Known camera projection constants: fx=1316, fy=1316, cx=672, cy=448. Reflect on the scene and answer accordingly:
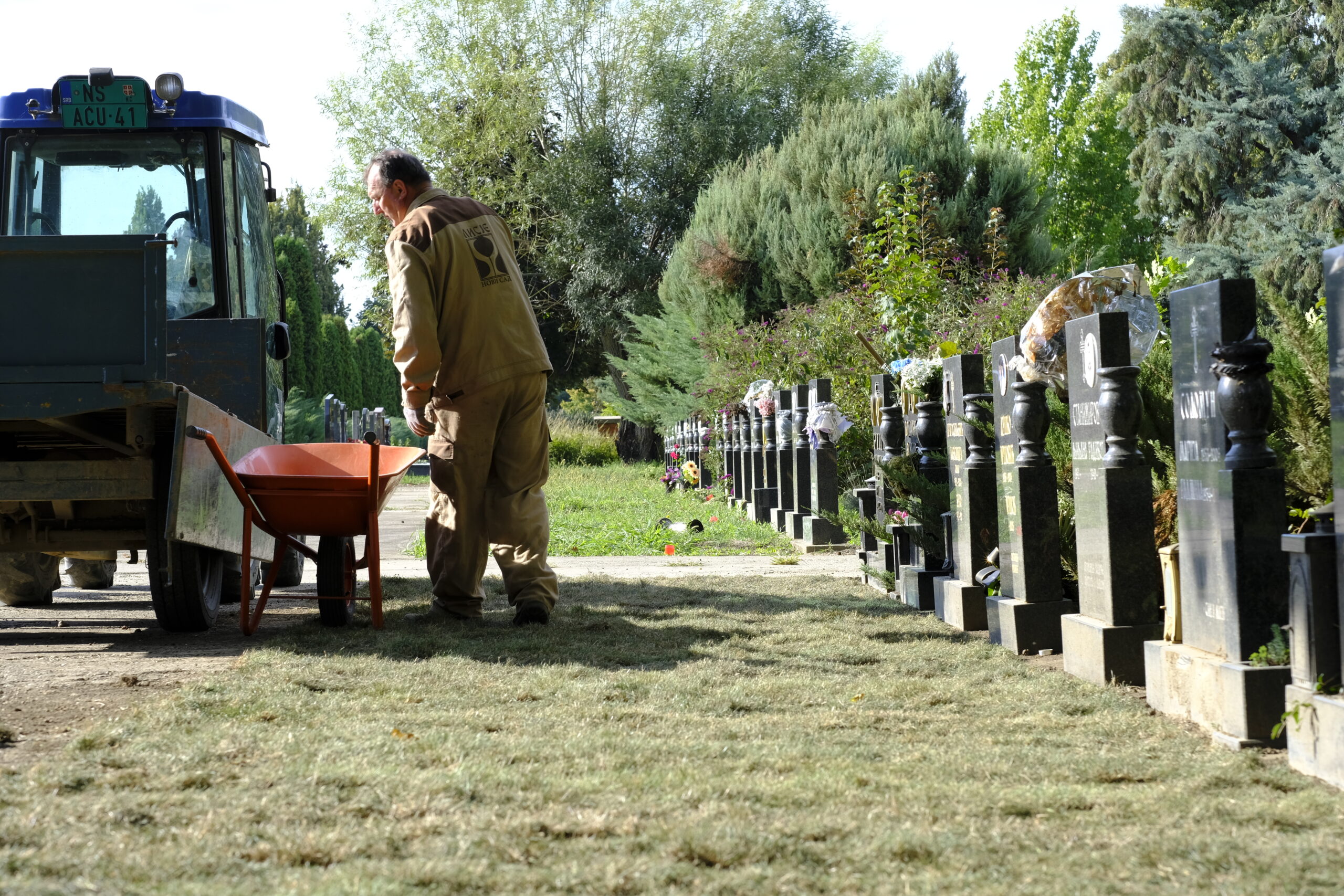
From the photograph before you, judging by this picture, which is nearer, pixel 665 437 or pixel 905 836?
pixel 905 836

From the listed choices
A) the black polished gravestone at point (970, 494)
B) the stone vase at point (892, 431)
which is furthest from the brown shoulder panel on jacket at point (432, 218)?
the stone vase at point (892, 431)

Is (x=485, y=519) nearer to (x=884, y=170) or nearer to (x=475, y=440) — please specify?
(x=475, y=440)

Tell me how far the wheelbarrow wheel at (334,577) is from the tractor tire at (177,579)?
496 mm

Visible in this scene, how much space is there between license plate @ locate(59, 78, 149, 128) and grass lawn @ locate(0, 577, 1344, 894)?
3841mm

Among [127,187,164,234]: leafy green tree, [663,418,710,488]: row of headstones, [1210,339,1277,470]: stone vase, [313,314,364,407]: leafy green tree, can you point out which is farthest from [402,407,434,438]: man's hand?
[313,314,364,407]: leafy green tree

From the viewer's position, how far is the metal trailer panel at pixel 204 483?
17.0ft

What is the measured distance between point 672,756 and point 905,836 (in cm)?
85

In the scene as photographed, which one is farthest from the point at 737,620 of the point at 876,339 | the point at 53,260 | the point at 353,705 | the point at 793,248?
the point at 793,248

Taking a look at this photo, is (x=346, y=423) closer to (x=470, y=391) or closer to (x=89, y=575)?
(x=89, y=575)

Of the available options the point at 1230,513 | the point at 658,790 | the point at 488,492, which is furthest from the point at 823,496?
the point at 658,790

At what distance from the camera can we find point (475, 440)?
598cm

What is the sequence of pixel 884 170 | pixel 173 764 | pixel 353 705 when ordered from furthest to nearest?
pixel 884 170, pixel 353 705, pixel 173 764

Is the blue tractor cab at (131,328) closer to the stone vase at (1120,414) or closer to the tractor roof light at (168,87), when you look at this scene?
the tractor roof light at (168,87)

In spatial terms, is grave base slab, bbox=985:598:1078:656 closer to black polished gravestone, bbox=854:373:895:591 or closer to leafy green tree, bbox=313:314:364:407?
black polished gravestone, bbox=854:373:895:591
